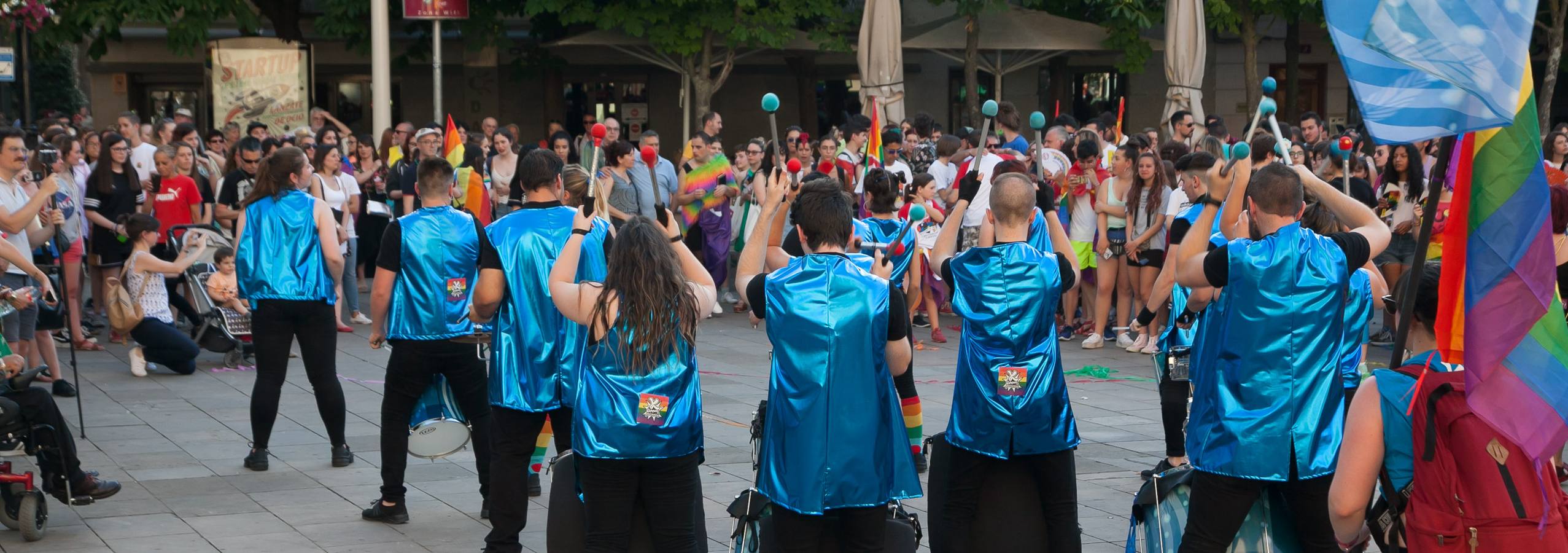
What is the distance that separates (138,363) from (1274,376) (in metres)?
8.22

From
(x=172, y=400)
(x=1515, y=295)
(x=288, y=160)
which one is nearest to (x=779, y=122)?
(x=172, y=400)

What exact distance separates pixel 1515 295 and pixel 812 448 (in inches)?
77.3

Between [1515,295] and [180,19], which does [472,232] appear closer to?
[1515,295]

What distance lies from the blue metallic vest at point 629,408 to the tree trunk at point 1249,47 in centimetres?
2044

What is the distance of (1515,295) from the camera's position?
3082 mm

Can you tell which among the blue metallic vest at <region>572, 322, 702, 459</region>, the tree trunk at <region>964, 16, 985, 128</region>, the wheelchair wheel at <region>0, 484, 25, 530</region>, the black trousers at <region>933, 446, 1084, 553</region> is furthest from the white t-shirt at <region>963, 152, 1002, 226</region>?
the tree trunk at <region>964, 16, 985, 128</region>

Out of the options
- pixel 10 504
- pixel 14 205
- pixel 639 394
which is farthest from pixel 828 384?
pixel 14 205

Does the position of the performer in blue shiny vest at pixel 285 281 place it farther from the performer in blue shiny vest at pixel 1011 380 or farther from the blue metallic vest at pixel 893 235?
the performer in blue shiny vest at pixel 1011 380

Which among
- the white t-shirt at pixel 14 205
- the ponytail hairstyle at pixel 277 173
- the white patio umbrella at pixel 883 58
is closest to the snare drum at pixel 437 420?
the ponytail hairstyle at pixel 277 173

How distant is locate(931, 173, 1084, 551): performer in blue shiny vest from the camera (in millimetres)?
5020

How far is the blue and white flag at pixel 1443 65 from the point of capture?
2.93m

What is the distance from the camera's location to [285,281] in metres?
7.10

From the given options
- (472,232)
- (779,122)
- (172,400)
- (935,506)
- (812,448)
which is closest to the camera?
(812,448)

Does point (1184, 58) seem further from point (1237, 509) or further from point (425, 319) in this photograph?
point (1237, 509)
